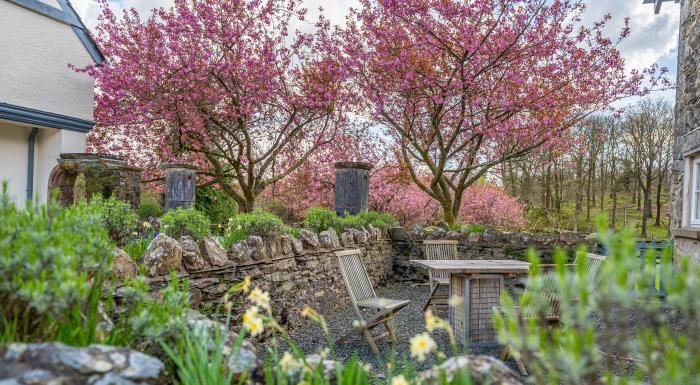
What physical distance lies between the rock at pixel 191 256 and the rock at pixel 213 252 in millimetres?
69

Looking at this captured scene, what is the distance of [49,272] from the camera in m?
1.39

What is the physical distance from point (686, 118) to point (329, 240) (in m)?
4.68

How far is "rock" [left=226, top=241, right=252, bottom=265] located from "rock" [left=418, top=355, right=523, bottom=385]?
10.4 ft

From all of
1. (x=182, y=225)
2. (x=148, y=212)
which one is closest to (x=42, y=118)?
(x=148, y=212)

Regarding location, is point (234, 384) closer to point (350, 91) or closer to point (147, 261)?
point (147, 261)

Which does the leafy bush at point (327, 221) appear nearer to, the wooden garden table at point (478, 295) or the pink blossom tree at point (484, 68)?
the pink blossom tree at point (484, 68)

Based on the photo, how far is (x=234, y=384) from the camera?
5.19 feet

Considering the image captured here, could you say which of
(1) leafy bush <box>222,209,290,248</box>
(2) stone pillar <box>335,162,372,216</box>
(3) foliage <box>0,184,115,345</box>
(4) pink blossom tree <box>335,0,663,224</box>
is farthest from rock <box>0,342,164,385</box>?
(4) pink blossom tree <box>335,0,663,224</box>

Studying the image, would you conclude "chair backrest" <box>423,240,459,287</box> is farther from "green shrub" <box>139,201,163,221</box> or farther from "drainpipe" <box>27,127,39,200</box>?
"drainpipe" <box>27,127,39,200</box>

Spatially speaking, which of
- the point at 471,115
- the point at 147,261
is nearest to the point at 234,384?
the point at 147,261

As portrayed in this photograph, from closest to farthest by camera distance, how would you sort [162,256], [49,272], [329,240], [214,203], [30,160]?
[49,272] → [162,256] → [329,240] → [30,160] → [214,203]

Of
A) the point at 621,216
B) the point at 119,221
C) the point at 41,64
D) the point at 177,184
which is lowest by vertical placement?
the point at 621,216

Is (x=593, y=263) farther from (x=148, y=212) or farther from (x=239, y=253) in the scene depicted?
(x=148, y=212)

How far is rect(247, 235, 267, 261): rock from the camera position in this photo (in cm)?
472
